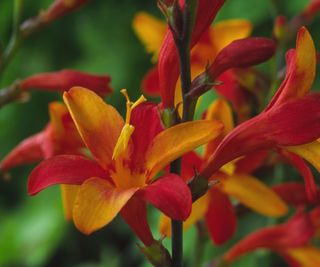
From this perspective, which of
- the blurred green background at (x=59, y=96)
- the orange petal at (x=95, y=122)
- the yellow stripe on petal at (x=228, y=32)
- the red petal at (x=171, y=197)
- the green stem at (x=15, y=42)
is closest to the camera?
the red petal at (x=171, y=197)

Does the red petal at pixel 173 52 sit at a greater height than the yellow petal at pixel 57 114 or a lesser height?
greater

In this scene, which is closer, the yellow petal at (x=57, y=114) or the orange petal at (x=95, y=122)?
the orange petal at (x=95, y=122)

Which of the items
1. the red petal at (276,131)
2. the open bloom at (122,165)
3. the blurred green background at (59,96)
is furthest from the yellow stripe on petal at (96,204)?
the blurred green background at (59,96)

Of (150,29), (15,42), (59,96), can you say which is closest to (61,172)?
(15,42)

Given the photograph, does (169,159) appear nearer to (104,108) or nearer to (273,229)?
(104,108)

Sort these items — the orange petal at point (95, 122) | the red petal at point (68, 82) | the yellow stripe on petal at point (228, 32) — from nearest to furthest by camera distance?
the orange petal at point (95, 122) → the red petal at point (68, 82) → the yellow stripe on petal at point (228, 32)

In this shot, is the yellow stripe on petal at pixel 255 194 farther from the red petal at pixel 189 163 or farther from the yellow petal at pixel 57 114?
the yellow petal at pixel 57 114

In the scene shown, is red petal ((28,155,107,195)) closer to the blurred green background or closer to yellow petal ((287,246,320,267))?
yellow petal ((287,246,320,267))

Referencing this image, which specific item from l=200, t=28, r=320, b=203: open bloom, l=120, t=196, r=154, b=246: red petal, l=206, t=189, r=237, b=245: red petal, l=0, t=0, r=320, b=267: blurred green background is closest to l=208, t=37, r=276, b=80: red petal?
l=200, t=28, r=320, b=203: open bloom
